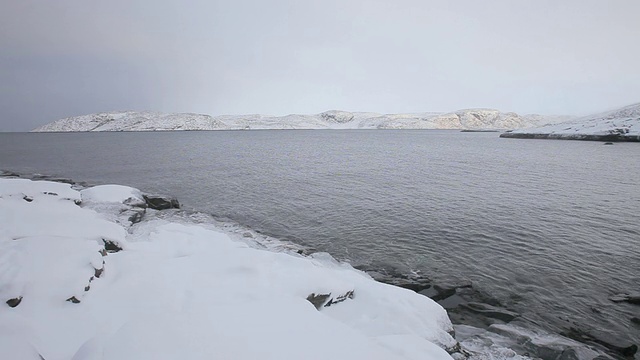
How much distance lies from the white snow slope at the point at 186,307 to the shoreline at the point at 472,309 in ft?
7.17

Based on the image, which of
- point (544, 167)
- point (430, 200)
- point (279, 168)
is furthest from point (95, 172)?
point (544, 167)

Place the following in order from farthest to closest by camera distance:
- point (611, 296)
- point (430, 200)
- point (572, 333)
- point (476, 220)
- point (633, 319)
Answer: point (430, 200)
point (476, 220)
point (611, 296)
point (633, 319)
point (572, 333)

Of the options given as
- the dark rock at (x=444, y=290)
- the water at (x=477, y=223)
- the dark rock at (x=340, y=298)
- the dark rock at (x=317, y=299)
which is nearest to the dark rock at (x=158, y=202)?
the water at (x=477, y=223)

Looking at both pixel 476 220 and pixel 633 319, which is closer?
pixel 633 319

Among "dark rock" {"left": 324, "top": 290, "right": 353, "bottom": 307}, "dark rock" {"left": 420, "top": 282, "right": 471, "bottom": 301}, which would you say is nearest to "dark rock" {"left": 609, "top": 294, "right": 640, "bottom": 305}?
"dark rock" {"left": 420, "top": 282, "right": 471, "bottom": 301}

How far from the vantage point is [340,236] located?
18.6 metres

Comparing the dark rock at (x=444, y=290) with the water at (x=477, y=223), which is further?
the water at (x=477, y=223)

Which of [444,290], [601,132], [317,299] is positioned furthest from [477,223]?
[601,132]

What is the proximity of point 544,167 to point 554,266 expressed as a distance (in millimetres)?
40213

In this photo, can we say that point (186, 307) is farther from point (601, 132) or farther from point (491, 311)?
point (601, 132)

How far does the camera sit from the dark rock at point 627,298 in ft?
38.3

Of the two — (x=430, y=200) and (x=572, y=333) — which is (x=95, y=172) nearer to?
(x=430, y=200)

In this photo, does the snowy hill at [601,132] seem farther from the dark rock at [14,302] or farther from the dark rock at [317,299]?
the dark rock at [14,302]

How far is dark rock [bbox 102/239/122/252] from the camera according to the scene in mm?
11177
